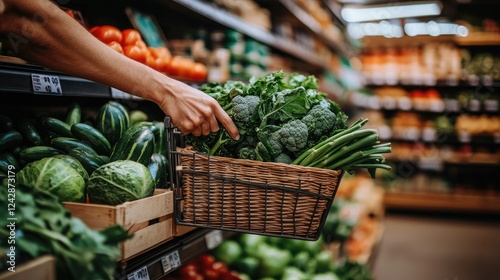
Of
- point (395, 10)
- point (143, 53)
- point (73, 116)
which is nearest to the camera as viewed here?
point (73, 116)

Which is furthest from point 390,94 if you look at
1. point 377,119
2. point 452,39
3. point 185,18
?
point 185,18

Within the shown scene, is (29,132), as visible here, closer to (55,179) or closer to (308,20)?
(55,179)

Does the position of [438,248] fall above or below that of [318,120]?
below

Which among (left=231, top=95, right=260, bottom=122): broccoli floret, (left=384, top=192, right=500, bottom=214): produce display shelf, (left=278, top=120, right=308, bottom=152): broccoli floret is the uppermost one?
(left=231, top=95, right=260, bottom=122): broccoli floret

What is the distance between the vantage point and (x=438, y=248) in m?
5.30

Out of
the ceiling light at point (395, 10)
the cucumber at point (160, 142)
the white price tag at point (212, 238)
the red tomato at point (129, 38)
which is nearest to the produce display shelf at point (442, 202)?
the ceiling light at point (395, 10)

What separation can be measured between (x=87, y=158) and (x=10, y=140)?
258mm

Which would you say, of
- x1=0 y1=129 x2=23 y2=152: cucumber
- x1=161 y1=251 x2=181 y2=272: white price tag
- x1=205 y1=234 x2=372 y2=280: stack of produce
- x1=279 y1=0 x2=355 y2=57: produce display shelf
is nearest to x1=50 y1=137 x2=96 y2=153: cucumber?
x1=0 y1=129 x2=23 y2=152: cucumber

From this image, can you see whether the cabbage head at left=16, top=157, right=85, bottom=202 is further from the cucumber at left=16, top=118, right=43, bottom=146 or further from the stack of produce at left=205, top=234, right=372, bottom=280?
the stack of produce at left=205, top=234, right=372, bottom=280

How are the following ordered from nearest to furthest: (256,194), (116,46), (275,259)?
(256,194) < (116,46) < (275,259)

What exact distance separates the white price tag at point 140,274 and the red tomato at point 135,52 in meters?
1.00

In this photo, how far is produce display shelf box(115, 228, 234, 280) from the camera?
144 centimetres

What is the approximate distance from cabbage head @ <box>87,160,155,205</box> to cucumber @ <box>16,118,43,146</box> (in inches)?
15.8

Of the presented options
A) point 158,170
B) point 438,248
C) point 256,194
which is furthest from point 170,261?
point 438,248
